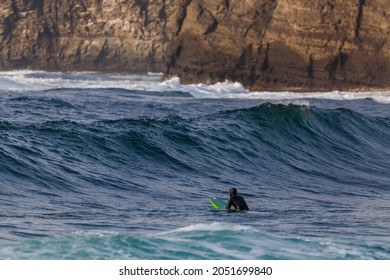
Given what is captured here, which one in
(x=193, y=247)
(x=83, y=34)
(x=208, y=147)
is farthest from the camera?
(x=83, y=34)

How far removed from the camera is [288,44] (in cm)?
4506

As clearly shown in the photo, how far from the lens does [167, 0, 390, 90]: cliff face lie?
43.9m

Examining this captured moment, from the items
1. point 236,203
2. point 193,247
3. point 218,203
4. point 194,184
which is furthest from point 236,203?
point 193,247

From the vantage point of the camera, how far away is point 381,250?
1192cm

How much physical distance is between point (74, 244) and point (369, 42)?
34400 millimetres

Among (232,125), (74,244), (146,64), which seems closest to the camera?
(74,244)

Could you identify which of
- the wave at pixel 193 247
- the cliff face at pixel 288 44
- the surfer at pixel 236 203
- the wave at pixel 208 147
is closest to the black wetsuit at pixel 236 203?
the surfer at pixel 236 203

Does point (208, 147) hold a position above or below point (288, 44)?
below

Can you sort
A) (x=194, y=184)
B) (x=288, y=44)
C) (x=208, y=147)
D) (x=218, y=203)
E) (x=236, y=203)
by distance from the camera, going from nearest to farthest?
1. (x=236, y=203)
2. (x=218, y=203)
3. (x=194, y=184)
4. (x=208, y=147)
5. (x=288, y=44)

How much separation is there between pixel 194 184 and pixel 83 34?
69.8m

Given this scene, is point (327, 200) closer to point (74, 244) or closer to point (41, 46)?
point (74, 244)

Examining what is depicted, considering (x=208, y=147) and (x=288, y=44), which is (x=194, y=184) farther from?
(x=288, y=44)

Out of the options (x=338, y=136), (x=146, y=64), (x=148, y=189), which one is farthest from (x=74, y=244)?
(x=146, y=64)

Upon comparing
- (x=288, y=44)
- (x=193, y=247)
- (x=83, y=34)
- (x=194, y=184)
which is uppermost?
(x=288, y=44)
